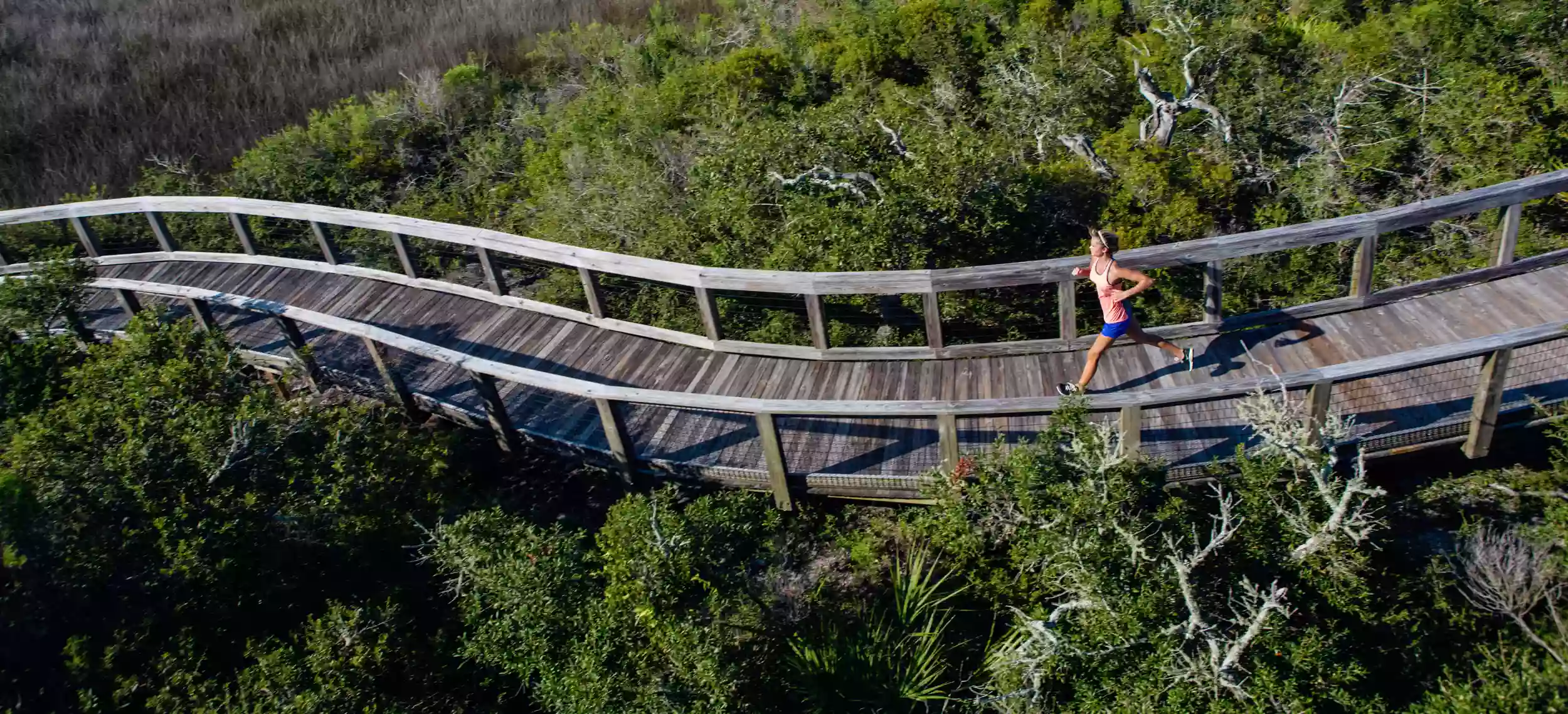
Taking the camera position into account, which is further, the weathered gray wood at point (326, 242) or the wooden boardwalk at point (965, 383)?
the weathered gray wood at point (326, 242)

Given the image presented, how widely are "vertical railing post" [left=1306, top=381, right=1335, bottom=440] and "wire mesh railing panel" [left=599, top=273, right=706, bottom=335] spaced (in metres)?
5.04

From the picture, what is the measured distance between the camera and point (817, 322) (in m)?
7.92

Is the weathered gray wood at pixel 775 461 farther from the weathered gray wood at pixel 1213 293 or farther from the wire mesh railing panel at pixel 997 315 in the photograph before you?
the weathered gray wood at pixel 1213 293

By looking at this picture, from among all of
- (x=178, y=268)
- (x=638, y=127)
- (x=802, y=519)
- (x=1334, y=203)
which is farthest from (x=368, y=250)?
(x=1334, y=203)

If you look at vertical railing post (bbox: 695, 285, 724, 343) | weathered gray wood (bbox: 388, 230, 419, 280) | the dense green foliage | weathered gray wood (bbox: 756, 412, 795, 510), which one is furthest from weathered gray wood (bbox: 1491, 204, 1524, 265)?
weathered gray wood (bbox: 388, 230, 419, 280)

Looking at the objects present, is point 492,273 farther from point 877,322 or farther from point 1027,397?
point 1027,397

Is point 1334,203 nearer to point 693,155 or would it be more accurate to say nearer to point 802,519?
point 802,519

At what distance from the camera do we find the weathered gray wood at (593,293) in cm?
893

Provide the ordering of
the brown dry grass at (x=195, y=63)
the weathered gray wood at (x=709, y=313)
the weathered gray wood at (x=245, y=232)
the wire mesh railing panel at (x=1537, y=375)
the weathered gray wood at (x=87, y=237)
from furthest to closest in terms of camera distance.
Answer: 1. the brown dry grass at (x=195, y=63)
2. the weathered gray wood at (x=87, y=237)
3. the weathered gray wood at (x=245, y=232)
4. the weathered gray wood at (x=709, y=313)
5. the wire mesh railing panel at (x=1537, y=375)

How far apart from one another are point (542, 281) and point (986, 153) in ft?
16.8

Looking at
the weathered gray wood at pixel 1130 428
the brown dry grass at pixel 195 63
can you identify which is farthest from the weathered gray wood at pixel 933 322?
the brown dry grass at pixel 195 63

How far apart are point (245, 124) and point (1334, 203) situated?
56.7 feet

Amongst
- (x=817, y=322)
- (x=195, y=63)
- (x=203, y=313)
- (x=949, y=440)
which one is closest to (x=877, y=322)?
(x=817, y=322)

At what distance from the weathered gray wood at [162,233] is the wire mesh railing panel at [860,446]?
8.67 metres
